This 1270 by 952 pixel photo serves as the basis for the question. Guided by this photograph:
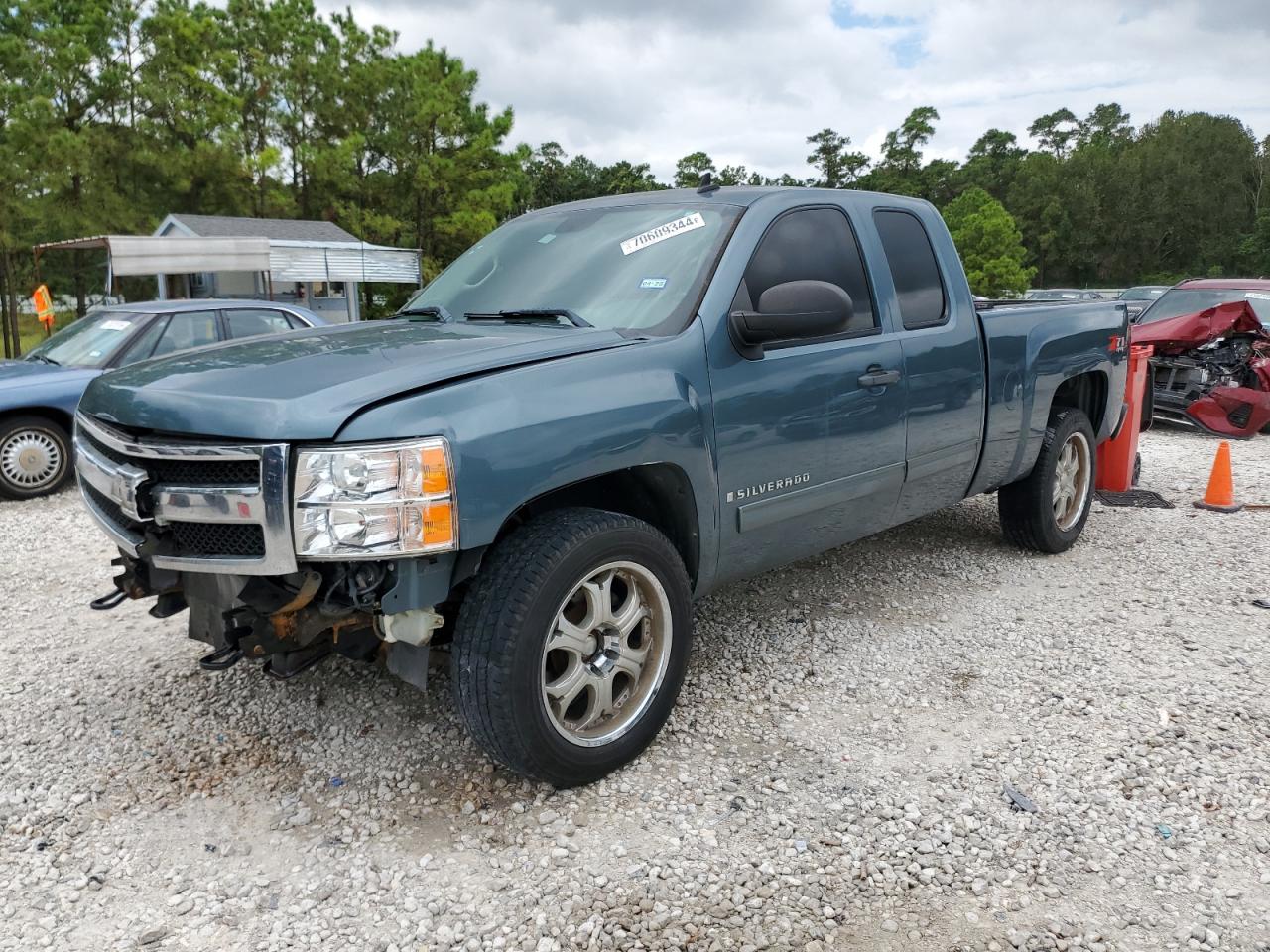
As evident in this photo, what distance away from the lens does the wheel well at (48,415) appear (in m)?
7.21

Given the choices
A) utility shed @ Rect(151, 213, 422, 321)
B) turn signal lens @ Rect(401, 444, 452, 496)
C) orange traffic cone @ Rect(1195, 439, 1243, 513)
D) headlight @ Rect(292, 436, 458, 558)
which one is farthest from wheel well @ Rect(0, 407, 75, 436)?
utility shed @ Rect(151, 213, 422, 321)

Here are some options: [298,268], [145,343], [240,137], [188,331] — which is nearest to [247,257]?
[298,268]

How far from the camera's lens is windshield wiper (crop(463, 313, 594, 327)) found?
3393 mm

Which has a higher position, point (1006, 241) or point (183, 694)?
point (1006, 241)

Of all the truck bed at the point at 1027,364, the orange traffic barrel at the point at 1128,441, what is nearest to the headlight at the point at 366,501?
the truck bed at the point at 1027,364

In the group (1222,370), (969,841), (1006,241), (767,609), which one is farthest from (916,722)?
(1006,241)

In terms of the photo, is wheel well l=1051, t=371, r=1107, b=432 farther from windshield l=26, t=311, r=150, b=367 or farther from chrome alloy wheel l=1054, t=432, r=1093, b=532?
windshield l=26, t=311, r=150, b=367

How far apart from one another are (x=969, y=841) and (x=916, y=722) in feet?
2.52

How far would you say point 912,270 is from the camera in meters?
4.33

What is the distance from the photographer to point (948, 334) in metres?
4.34

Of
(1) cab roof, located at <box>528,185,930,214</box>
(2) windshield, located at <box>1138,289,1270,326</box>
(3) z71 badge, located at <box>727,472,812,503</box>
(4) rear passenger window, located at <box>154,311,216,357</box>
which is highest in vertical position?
(1) cab roof, located at <box>528,185,930,214</box>

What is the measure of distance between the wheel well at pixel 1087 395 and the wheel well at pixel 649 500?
3.34 meters

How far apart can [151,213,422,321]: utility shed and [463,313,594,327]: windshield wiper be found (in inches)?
620

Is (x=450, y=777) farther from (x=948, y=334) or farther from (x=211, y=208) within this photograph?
(x=211, y=208)
